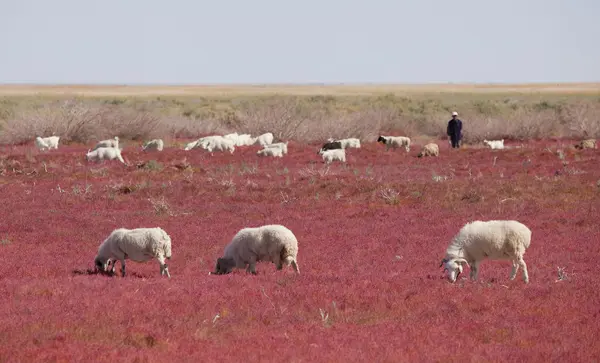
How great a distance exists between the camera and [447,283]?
14.6 meters

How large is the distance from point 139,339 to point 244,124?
50212 mm

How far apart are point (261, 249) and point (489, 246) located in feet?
13.8

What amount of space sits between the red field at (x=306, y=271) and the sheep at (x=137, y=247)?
1.41 ft

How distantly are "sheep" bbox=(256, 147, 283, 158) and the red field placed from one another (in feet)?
18.9

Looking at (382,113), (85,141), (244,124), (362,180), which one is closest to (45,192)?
(362,180)

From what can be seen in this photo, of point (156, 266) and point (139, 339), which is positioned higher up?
point (139, 339)

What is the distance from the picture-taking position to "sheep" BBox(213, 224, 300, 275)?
638 inches

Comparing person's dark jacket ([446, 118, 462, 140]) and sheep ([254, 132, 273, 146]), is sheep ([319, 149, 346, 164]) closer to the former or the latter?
person's dark jacket ([446, 118, 462, 140])

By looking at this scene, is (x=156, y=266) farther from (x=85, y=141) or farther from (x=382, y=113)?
(x=382, y=113)

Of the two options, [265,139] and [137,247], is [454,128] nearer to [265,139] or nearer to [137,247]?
[265,139]

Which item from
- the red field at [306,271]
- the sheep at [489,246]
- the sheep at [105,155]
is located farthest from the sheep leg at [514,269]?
the sheep at [105,155]

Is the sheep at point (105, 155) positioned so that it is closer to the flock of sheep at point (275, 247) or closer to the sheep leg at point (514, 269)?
the flock of sheep at point (275, 247)

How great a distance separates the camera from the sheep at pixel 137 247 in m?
16.4

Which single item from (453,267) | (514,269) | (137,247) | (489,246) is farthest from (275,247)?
(514,269)
